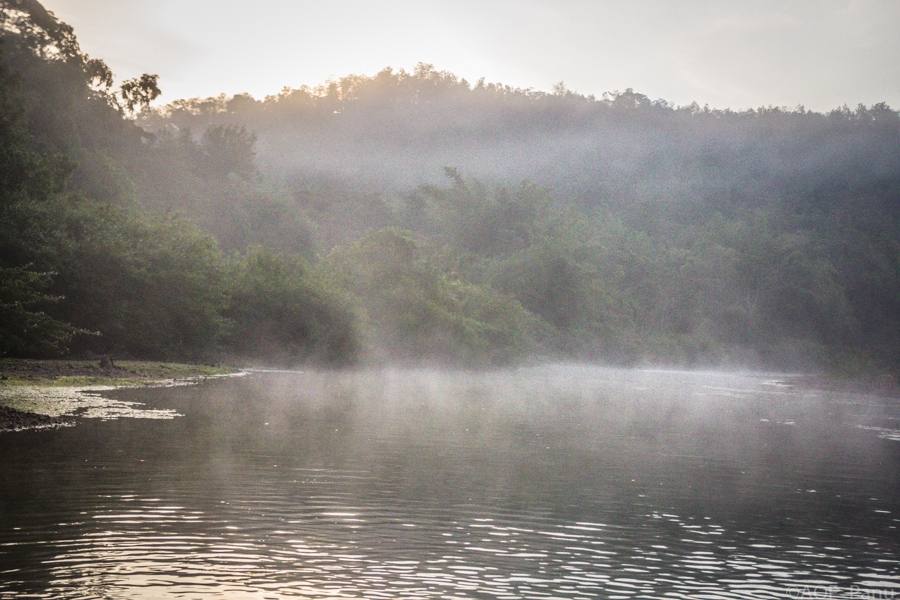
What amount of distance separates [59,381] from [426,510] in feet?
98.0

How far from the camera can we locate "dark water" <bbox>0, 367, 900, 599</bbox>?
18.0m

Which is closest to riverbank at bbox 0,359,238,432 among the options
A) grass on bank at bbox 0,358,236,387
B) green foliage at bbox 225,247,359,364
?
grass on bank at bbox 0,358,236,387

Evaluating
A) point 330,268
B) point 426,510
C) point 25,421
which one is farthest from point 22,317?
point 330,268

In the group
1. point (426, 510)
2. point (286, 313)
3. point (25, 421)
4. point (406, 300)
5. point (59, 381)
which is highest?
point (406, 300)

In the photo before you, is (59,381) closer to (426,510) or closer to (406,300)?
(426,510)

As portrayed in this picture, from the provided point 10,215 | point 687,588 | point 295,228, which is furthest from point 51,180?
point 295,228

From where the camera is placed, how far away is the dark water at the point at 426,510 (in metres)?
18.0

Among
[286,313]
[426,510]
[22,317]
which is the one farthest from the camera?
[286,313]

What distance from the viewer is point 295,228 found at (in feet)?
489

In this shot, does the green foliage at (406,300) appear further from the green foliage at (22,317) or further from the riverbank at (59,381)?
the green foliage at (22,317)

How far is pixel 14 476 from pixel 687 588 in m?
16.0

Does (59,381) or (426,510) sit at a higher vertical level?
(59,381)

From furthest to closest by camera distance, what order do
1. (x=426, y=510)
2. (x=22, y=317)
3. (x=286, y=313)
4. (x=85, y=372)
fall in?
(x=286, y=313), (x=85, y=372), (x=22, y=317), (x=426, y=510)

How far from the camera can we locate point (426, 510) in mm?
24266
